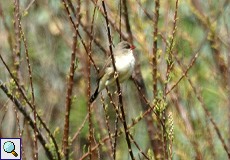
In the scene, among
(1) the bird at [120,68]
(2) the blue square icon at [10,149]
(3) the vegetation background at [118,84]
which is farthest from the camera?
(1) the bird at [120,68]

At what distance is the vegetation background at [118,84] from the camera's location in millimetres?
4039

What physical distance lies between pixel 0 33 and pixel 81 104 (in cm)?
158

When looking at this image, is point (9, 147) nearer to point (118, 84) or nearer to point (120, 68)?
point (118, 84)

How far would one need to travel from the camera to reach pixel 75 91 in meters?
8.21

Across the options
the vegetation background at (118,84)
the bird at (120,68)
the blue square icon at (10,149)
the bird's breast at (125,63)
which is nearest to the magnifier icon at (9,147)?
the blue square icon at (10,149)

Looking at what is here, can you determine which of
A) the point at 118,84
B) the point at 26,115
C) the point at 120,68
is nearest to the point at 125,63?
the point at 120,68

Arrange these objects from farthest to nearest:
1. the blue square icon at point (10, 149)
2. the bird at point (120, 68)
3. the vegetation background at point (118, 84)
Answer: the bird at point (120, 68) < the blue square icon at point (10, 149) < the vegetation background at point (118, 84)

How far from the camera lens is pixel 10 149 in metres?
4.36

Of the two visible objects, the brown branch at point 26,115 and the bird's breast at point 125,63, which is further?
the bird's breast at point 125,63

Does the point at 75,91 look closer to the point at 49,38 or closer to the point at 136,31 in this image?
the point at 49,38

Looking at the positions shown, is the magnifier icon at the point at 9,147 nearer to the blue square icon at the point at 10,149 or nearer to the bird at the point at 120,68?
the blue square icon at the point at 10,149

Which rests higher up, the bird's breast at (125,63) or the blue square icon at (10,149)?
the bird's breast at (125,63)

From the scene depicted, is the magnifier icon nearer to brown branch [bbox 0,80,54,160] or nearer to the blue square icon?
the blue square icon

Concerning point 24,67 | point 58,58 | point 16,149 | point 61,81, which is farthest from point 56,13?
point 16,149
